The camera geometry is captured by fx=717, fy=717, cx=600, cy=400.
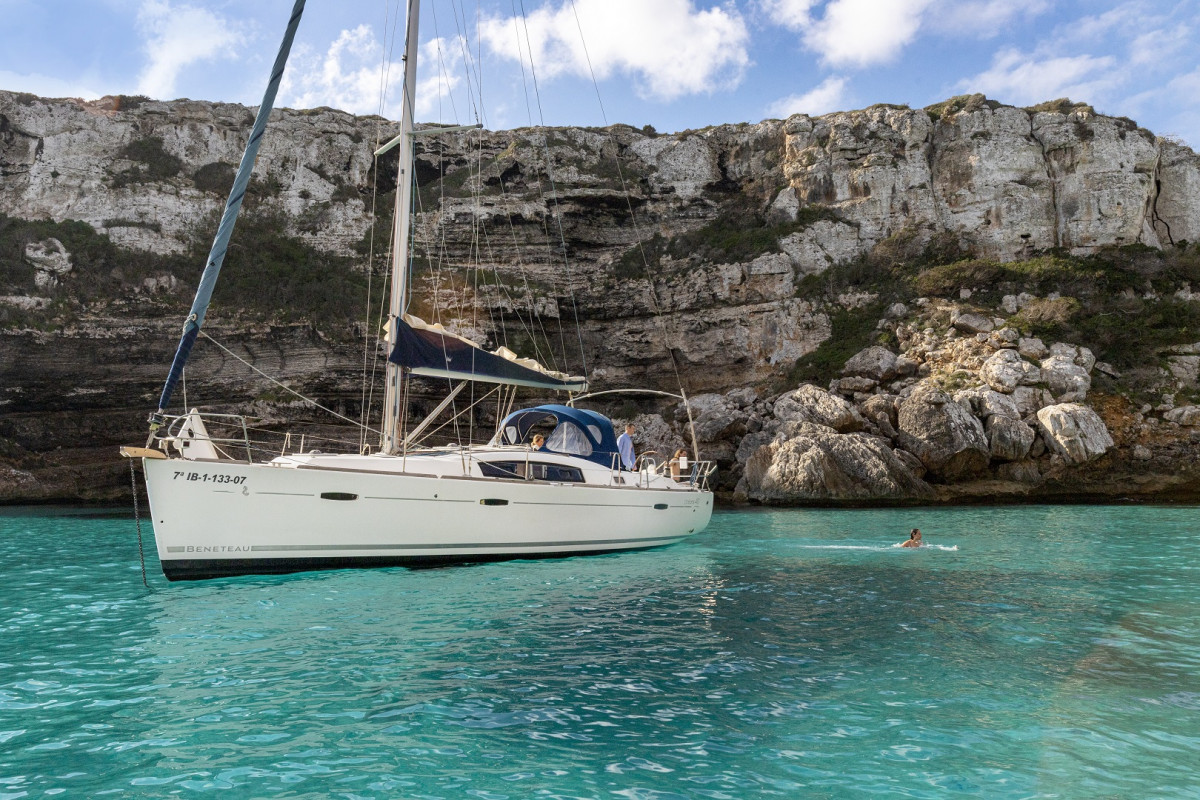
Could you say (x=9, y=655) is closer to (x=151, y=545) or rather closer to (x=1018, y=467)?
(x=151, y=545)

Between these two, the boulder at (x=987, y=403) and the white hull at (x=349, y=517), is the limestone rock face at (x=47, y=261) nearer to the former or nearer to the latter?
the white hull at (x=349, y=517)

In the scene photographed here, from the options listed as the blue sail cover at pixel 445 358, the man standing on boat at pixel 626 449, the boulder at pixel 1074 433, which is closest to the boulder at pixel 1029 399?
the boulder at pixel 1074 433

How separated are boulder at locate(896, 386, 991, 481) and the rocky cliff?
10 cm

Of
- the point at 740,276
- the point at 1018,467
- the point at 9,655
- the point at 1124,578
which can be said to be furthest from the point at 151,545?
the point at 740,276

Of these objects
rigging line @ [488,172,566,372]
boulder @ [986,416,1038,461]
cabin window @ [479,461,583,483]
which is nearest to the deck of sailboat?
cabin window @ [479,461,583,483]

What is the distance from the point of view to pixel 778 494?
28094 millimetres

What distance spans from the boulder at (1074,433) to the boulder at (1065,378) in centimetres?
180

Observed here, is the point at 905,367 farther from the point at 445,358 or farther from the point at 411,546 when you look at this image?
the point at 411,546

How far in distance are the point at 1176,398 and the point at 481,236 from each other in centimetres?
3587

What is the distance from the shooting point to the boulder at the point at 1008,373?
30.7 m

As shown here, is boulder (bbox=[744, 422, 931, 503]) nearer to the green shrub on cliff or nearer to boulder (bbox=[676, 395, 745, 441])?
boulder (bbox=[676, 395, 745, 441])

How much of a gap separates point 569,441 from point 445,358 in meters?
3.21

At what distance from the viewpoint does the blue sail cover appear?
47.6 ft

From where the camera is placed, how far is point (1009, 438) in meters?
28.4
